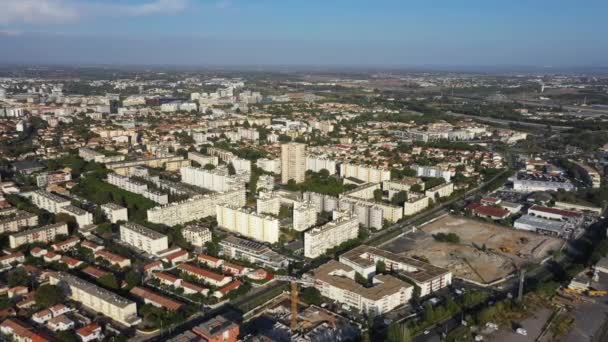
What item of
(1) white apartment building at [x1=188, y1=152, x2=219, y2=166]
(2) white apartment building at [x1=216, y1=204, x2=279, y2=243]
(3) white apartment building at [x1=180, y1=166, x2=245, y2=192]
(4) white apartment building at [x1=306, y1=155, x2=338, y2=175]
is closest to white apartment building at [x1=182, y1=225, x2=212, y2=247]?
(2) white apartment building at [x1=216, y1=204, x2=279, y2=243]

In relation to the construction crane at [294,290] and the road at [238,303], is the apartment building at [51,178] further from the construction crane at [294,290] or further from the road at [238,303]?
the construction crane at [294,290]

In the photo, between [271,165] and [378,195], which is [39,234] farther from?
[378,195]

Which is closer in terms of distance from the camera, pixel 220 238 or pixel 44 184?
pixel 220 238

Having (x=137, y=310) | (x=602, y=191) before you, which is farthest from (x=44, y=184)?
(x=602, y=191)

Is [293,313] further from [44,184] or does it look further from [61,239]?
[44,184]

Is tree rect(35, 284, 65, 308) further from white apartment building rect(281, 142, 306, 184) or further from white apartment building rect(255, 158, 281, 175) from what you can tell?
white apartment building rect(255, 158, 281, 175)

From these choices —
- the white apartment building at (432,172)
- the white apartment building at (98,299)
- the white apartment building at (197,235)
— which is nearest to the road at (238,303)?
the white apartment building at (98,299)
